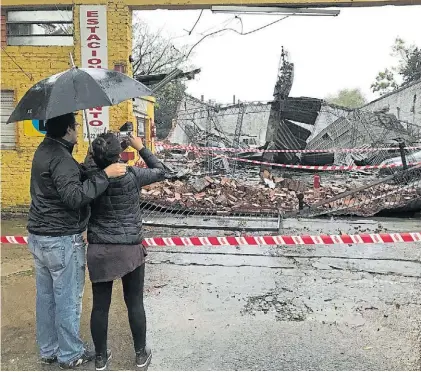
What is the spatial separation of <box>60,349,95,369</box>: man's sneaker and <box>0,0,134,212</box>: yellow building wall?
5.88 metres

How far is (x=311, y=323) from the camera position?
4344 mm

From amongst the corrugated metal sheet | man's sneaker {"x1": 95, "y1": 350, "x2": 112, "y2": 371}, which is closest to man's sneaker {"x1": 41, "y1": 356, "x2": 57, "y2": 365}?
man's sneaker {"x1": 95, "y1": 350, "x2": 112, "y2": 371}

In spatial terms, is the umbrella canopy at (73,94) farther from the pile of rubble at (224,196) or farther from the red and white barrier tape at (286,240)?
the pile of rubble at (224,196)

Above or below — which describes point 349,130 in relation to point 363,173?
above

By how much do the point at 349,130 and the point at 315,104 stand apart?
297 cm

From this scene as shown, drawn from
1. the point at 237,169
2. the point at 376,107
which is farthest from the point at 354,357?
the point at 376,107

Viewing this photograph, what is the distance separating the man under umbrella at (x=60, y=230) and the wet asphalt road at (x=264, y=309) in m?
0.40

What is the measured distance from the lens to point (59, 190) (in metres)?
3.12

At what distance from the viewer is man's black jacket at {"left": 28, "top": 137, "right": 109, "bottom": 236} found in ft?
10.1

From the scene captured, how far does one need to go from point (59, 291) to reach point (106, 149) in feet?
3.67

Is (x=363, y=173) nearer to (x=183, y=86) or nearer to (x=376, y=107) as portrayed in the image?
(x=376, y=107)

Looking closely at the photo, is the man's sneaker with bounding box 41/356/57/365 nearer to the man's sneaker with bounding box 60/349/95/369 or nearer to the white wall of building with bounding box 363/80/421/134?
the man's sneaker with bounding box 60/349/95/369

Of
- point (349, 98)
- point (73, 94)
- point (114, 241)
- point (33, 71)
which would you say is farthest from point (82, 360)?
point (349, 98)

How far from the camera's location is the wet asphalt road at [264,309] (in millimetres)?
3674
